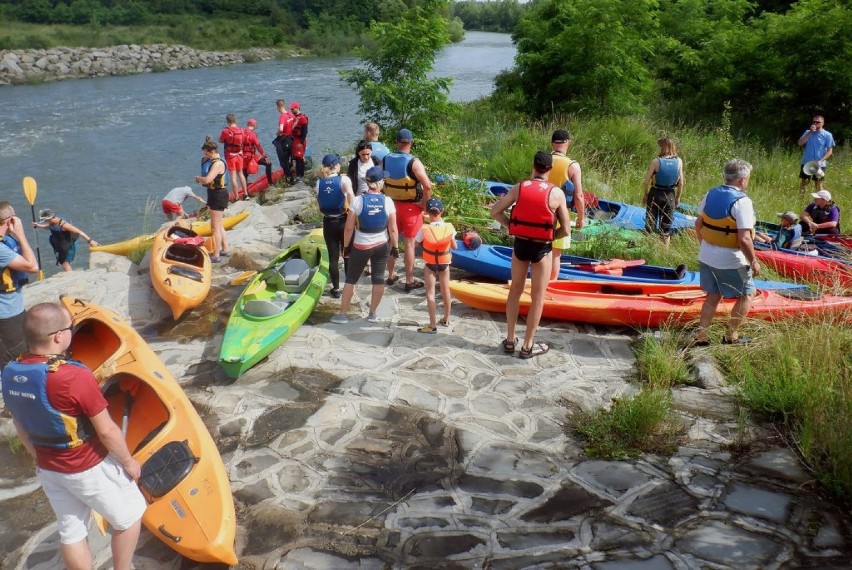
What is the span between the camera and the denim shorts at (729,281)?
481 centimetres

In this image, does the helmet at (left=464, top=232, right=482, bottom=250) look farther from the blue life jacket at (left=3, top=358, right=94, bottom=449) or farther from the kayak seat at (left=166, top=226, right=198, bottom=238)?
the blue life jacket at (left=3, top=358, right=94, bottom=449)

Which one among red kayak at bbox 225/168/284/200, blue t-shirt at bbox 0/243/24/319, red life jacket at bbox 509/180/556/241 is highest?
red life jacket at bbox 509/180/556/241

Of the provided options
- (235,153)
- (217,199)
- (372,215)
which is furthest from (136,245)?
(372,215)

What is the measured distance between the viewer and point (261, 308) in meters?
5.73

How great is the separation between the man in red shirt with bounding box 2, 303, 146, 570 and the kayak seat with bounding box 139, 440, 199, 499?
1.88 feet

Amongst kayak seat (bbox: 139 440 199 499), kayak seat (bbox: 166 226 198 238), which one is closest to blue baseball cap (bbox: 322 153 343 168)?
kayak seat (bbox: 166 226 198 238)

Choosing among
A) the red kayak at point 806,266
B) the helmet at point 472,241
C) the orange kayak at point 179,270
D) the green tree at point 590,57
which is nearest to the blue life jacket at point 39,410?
the orange kayak at point 179,270

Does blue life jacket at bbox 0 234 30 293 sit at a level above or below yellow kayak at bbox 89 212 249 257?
above

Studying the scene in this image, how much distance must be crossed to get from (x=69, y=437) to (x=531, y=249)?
3239 mm

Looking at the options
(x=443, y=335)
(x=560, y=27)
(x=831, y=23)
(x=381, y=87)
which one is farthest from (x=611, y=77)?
(x=443, y=335)

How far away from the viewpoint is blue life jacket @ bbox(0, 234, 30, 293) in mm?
4395

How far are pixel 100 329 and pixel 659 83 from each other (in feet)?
56.4

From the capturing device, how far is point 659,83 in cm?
1830

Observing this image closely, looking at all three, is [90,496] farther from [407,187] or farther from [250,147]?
[250,147]
